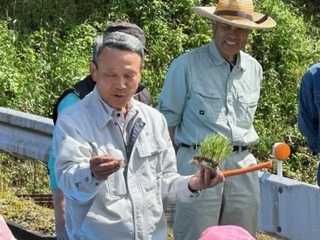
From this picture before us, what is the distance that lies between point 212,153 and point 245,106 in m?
1.37

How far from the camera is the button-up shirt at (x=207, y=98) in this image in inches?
200

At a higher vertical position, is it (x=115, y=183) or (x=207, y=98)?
(x=115, y=183)

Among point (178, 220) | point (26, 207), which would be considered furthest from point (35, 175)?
point (178, 220)

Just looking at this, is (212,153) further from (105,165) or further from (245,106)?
(245,106)

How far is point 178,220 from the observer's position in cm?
518

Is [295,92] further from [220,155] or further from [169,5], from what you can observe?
[220,155]

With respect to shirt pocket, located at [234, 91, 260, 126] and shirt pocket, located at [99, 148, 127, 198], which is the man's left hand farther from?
shirt pocket, located at [234, 91, 260, 126]

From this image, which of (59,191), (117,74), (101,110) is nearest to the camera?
(117,74)

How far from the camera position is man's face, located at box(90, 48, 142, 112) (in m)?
3.73

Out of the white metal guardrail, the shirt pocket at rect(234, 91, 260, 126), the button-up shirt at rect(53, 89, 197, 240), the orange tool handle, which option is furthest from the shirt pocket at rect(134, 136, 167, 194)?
the white metal guardrail

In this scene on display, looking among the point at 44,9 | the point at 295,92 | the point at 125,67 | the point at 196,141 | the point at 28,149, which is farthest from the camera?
the point at 44,9

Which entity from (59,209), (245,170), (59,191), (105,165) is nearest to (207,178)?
(245,170)

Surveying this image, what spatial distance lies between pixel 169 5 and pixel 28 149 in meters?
5.18

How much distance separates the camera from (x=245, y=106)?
5.20 metres
